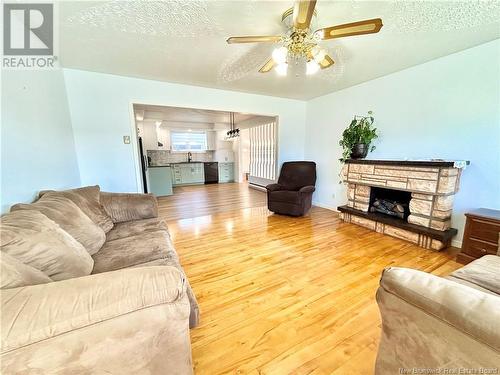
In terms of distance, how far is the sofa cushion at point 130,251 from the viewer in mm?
1332

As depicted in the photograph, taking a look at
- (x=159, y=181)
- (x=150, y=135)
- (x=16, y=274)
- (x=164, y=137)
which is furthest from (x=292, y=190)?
(x=164, y=137)

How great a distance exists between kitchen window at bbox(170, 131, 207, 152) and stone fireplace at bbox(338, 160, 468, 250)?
248 inches

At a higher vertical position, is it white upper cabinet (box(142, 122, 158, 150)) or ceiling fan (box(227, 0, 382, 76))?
ceiling fan (box(227, 0, 382, 76))

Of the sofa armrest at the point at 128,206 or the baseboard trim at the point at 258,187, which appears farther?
the baseboard trim at the point at 258,187

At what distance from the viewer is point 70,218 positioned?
1434 mm

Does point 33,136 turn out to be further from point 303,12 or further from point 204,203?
point 204,203

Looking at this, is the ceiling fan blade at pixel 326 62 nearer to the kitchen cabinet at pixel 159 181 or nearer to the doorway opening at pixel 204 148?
the doorway opening at pixel 204 148

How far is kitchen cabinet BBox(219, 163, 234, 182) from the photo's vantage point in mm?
8203

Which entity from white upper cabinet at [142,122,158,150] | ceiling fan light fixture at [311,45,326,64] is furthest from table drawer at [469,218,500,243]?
white upper cabinet at [142,122,158,150]

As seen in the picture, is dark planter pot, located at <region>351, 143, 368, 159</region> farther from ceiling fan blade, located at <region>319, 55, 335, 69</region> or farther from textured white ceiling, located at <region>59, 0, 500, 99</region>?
ceiling fan blade, located at <region>319, 55, 335, 69</region>

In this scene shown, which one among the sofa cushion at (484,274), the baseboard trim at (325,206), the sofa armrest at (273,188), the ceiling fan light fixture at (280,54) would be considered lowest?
the baseboard trim at (325,206)

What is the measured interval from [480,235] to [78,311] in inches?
125

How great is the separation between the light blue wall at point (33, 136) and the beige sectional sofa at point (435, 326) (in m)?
2.39

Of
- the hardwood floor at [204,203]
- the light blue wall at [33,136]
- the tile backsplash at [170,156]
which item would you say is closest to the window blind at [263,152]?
the hardwood floor at [204,203]
